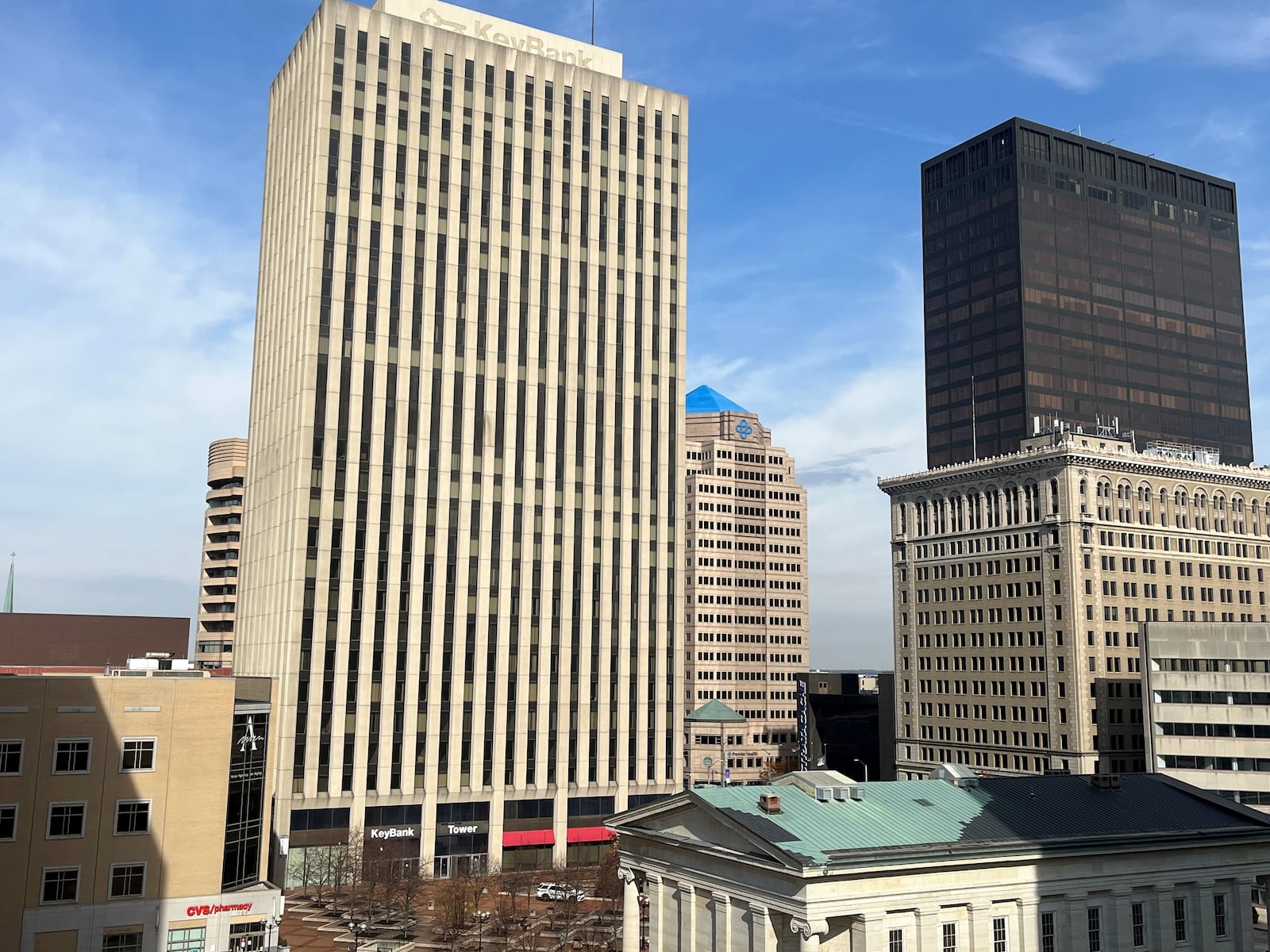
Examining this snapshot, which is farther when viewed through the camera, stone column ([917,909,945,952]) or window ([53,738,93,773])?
Result: window ([53,738,93,773])

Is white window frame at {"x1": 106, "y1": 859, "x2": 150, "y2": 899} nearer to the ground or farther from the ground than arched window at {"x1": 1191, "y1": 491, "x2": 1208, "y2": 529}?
nearer to the ground

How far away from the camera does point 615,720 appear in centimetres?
12900

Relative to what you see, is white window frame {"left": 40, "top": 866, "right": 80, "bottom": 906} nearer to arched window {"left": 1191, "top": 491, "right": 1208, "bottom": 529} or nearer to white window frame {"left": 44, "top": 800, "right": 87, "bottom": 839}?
white window frame {"left": 44, "top": 800, "right": 87, "bottom": 839}

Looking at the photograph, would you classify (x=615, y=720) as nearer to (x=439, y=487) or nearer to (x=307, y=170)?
(x=439, y=487)

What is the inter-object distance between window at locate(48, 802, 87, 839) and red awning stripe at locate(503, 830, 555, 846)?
5221cm

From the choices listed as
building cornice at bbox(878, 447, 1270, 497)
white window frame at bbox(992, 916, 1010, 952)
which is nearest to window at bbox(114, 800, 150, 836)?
white window frame at bbox(992, 916, 1010, 952)

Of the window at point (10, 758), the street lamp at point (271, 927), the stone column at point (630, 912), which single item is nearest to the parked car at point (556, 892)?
the stone column at point (630, 912)

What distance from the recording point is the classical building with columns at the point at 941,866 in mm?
62344

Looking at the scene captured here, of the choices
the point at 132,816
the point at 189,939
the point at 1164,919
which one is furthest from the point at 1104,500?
the point at 132,816

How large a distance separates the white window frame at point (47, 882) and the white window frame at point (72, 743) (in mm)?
5950

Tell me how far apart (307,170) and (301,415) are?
28012 mm

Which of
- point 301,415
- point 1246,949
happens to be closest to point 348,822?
point 301,415

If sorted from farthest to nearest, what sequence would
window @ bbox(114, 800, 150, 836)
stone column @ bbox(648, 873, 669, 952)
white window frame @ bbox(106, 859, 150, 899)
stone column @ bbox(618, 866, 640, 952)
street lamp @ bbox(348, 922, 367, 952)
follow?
1. street lamp @ bbox(348, 922, 367, 952)
2. window @ bbox(114, 800, 150, 836)
3. white window frame @ bbox(106, 859, 150, 899)
4. stone column @ bbox(618, 866, 640, 952)
5. stone column @ bbox(648, 873, 669, 952)

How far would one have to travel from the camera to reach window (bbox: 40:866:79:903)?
73.1 meters
